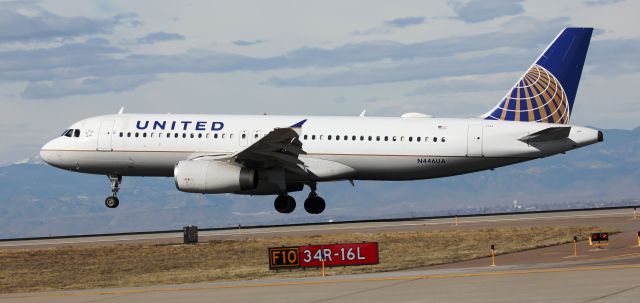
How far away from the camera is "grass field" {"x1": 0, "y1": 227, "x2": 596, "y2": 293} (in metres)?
44.8

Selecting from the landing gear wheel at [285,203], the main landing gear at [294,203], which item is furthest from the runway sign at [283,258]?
the landing gear wheel at [285,203]

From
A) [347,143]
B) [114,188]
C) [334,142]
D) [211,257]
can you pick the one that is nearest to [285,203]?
[334,142]

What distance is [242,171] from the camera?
59.5 meters

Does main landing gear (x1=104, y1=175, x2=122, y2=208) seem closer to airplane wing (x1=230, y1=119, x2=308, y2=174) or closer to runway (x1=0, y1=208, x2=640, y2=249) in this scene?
runway (x1=0, y1=208, x2=640, y2=249)

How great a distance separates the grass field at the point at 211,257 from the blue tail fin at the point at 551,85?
874 centimetres

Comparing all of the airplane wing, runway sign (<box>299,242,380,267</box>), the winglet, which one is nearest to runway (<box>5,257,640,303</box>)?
runway sign (<box>299,242,380,267</box>)

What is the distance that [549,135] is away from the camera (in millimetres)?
59312

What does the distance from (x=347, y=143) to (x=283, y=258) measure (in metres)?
18.5

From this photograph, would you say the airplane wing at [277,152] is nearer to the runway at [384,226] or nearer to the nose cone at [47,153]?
the runway at [384,226]

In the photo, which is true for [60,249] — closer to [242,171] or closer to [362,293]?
[242,171]

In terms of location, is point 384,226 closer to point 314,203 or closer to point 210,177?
point 314,203

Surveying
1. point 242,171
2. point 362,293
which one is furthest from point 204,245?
point 362,293

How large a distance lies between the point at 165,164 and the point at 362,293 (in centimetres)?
3277

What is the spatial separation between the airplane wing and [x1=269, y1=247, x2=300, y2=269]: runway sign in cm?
1396
